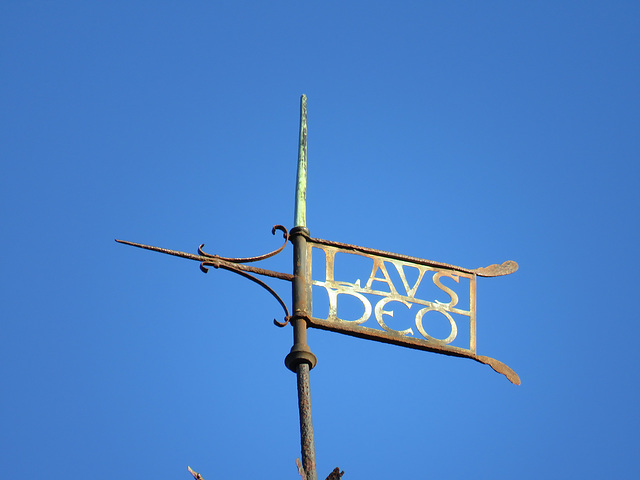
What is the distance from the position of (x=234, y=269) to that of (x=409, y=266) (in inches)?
39.0

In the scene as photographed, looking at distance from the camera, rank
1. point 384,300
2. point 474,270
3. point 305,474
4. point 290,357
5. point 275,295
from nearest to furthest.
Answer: point 305,474 → point 290,357 → point 275,295 → point 384,300 → point 474,270

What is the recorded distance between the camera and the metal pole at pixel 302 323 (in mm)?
4491

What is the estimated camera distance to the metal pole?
4.49m

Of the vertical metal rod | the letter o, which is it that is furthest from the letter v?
the vertical metal rod

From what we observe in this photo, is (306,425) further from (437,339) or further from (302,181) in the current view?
(302,181)

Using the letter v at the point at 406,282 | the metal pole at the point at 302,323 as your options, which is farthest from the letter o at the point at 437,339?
the metal pole at the point at 302,323

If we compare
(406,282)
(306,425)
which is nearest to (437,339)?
(406,282)

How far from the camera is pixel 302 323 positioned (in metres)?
5.11

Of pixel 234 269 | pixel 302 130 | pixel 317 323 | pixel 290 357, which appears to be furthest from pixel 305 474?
pixel 302 130

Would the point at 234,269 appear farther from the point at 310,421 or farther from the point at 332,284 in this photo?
the point at 310,421

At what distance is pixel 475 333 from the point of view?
5625 mm

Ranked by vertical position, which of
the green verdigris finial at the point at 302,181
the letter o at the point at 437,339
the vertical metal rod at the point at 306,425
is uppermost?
the green verdigris finial at the point at 302,181

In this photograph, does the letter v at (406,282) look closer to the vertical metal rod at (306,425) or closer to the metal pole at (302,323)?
the metal pole at (302,323)

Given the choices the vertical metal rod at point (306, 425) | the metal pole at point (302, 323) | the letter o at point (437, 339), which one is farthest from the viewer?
the letter o at point (437, 339)
